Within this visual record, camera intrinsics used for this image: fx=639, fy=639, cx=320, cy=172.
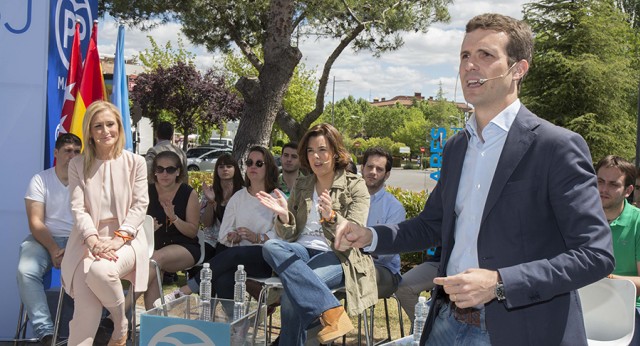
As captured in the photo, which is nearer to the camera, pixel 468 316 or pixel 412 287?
pixel 468 316

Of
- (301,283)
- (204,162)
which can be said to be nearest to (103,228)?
(301,283)

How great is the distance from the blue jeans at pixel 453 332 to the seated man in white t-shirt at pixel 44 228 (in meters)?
3.32

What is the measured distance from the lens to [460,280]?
1.75 metres

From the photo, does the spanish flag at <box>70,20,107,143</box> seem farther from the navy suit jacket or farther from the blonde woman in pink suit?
the navy suit jacket

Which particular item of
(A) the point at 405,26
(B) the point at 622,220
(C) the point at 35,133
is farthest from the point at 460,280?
(A) the point at 405,26

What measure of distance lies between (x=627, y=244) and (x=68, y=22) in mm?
4739

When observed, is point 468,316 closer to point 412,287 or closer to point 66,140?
point 412,287

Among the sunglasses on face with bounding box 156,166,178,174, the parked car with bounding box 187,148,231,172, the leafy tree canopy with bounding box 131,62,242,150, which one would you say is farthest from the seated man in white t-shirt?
the leafy tree canopy with bounding box 131,62,242,150

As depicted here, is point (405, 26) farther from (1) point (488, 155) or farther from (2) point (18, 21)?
(1) point (488, 155)

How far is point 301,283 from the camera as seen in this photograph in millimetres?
4070

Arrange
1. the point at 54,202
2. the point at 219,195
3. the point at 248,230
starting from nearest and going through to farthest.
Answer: the point at 54,202
the point at 248,230
the point at 219,195

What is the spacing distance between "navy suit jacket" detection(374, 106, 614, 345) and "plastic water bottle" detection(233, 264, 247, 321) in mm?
2293

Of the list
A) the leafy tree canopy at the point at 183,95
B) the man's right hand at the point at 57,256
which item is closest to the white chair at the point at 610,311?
the man's right hand at the point at 57,256

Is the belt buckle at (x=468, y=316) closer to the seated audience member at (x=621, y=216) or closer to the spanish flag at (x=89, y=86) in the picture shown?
the seated audience member at (x=621, y=216)
